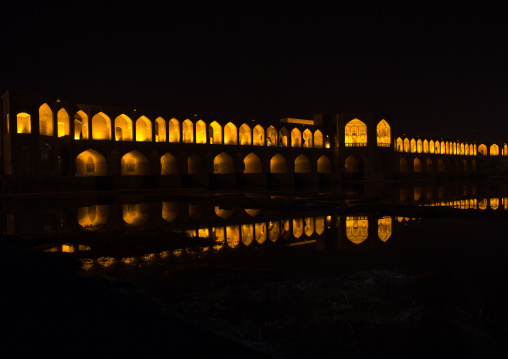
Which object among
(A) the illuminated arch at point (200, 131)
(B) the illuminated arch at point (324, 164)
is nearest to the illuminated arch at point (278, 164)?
(B) the illuminated arch at point (324, 164)

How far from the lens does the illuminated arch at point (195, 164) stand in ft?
85.5

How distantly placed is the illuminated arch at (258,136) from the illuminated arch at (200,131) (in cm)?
380

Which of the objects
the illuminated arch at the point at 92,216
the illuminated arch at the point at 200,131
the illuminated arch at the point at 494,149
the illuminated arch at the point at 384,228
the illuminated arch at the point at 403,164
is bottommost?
the illuminated arch at the point at 384,228

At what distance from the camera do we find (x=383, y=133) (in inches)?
1367

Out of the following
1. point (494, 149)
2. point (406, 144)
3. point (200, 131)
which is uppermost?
point (200, 131)

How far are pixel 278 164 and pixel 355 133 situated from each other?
24.1 ft

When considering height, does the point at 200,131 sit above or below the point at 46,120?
above

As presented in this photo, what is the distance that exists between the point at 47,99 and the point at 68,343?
18856mm

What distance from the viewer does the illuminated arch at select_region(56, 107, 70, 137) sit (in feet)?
67.4

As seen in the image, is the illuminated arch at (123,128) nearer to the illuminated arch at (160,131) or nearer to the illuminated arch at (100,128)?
the illuminated arch at (100,128)

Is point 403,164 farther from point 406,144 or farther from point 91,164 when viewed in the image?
point 91,164

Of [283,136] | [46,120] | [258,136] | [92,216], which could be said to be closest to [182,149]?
[258,136]

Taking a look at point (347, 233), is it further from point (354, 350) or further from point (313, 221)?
point (354, 350)

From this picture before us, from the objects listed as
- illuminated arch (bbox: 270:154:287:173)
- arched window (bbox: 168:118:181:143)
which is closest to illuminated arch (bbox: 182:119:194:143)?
arched window (bbox: 168:118:181:143)
